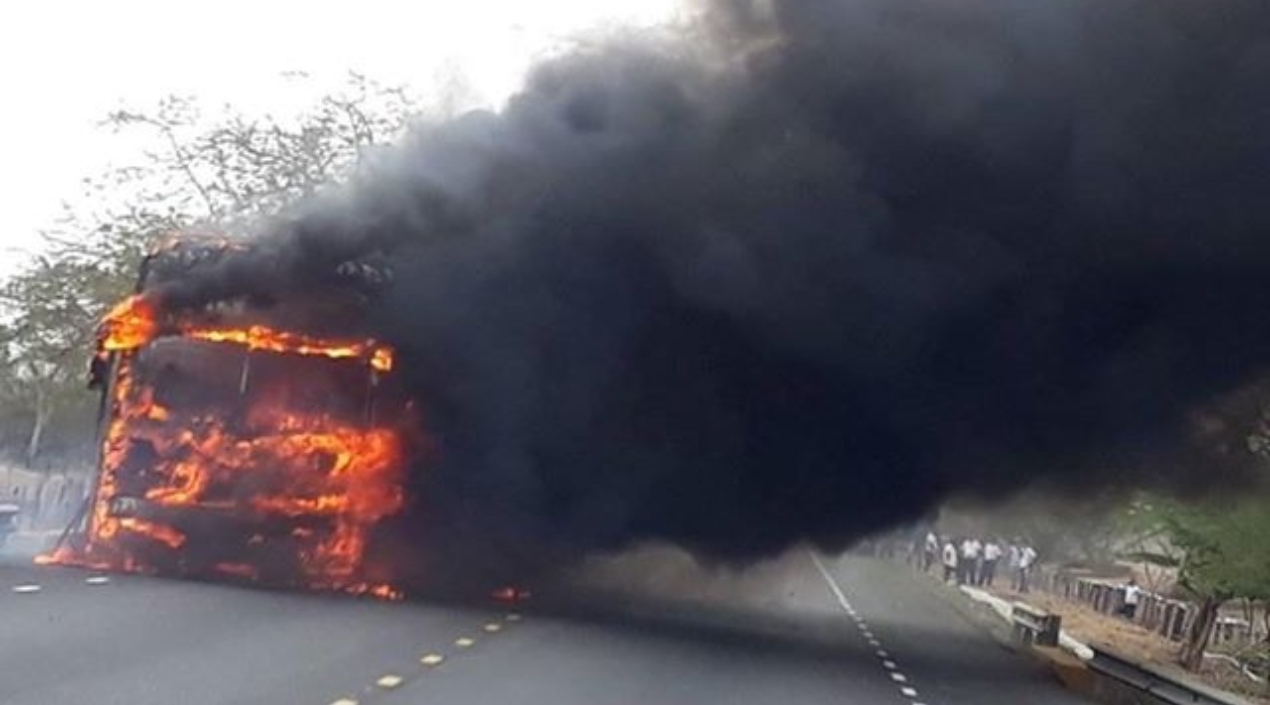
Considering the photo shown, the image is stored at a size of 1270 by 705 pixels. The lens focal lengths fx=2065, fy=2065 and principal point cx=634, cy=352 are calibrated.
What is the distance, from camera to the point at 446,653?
16328 millimetres

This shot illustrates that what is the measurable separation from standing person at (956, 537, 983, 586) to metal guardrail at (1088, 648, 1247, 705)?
28.4 meters

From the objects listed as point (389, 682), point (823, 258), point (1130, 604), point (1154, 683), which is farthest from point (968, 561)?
point (389, 682)

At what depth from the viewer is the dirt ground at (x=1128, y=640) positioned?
2512cm

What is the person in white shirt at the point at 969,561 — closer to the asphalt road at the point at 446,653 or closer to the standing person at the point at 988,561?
the standing person at the point at 988,561

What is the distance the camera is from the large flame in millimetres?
21312

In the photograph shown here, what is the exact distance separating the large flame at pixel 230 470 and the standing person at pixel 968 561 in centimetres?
3098

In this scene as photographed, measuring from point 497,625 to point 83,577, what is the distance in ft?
13.0

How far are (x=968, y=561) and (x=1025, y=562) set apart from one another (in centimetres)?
243

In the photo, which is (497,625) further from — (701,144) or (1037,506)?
(1037,506)

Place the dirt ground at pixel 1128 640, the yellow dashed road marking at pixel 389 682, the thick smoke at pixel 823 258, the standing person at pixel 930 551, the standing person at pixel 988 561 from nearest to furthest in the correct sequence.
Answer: the yellow dashed road marking at pixel 389 682, the thick smoke at pixel 823 258, the dirt ground at pixel 1128 640, the standing person at pixel 988 561, the standing person at pixel 930 551

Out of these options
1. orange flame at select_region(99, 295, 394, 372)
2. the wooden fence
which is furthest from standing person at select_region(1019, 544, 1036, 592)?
orange flame at select_region(99, 295, 394, 372)

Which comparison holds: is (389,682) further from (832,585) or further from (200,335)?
(832,585)

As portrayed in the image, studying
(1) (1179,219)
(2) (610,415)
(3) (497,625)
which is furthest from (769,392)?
(3) (497,625)

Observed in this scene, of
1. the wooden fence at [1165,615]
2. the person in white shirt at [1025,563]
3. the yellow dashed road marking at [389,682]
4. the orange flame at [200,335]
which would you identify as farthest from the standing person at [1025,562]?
the yellow dashed road marking at [389,682]
